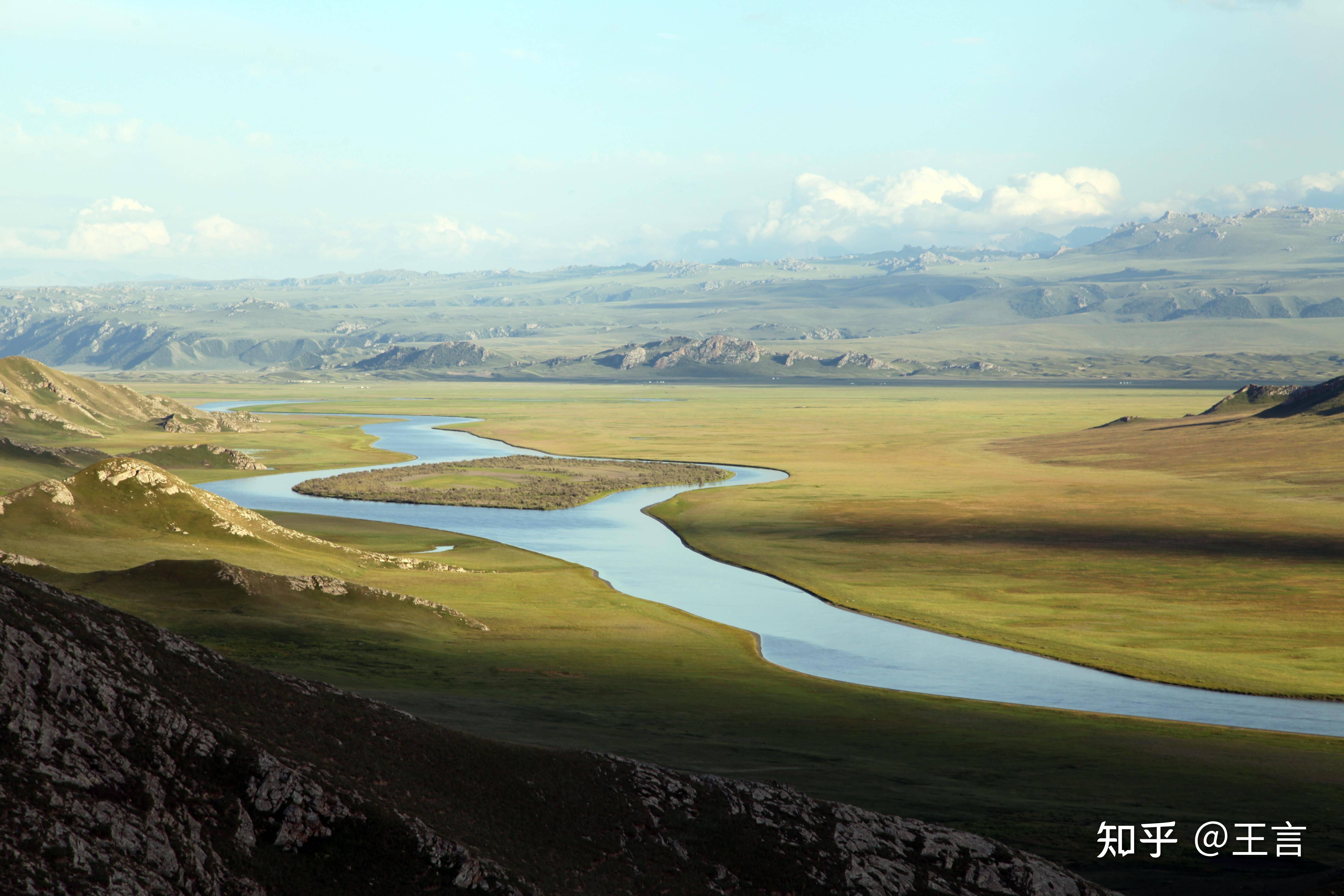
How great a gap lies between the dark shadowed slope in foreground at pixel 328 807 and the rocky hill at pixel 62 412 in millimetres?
153398

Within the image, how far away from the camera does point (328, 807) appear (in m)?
21.0

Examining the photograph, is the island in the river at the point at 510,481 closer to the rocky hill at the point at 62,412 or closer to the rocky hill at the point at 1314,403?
the rocky hill at the point at 62,412

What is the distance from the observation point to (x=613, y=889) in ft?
75.0

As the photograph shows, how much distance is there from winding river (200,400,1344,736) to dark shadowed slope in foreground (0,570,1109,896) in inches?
1015

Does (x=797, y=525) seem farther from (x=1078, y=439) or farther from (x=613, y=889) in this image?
(x=1078, y=439)

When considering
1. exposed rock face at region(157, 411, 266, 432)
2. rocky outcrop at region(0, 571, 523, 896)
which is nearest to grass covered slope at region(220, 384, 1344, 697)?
rocky outcrop at region(0, 571, 523, 896)

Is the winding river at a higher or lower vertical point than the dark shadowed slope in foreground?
lower

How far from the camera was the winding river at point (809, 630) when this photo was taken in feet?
164

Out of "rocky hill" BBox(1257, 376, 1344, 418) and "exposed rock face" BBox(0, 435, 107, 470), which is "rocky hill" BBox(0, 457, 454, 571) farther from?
"rocky hill" BBox(1257, 376, 1344, 418)

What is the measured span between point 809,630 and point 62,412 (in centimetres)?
15493

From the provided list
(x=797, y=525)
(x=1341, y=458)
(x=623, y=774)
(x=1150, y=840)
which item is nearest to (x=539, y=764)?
(x=623, y=774)

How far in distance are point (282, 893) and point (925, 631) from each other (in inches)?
2026

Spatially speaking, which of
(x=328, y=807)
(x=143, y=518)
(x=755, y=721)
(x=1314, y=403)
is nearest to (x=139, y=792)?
(x=328, y=807)

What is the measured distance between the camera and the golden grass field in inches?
1361
